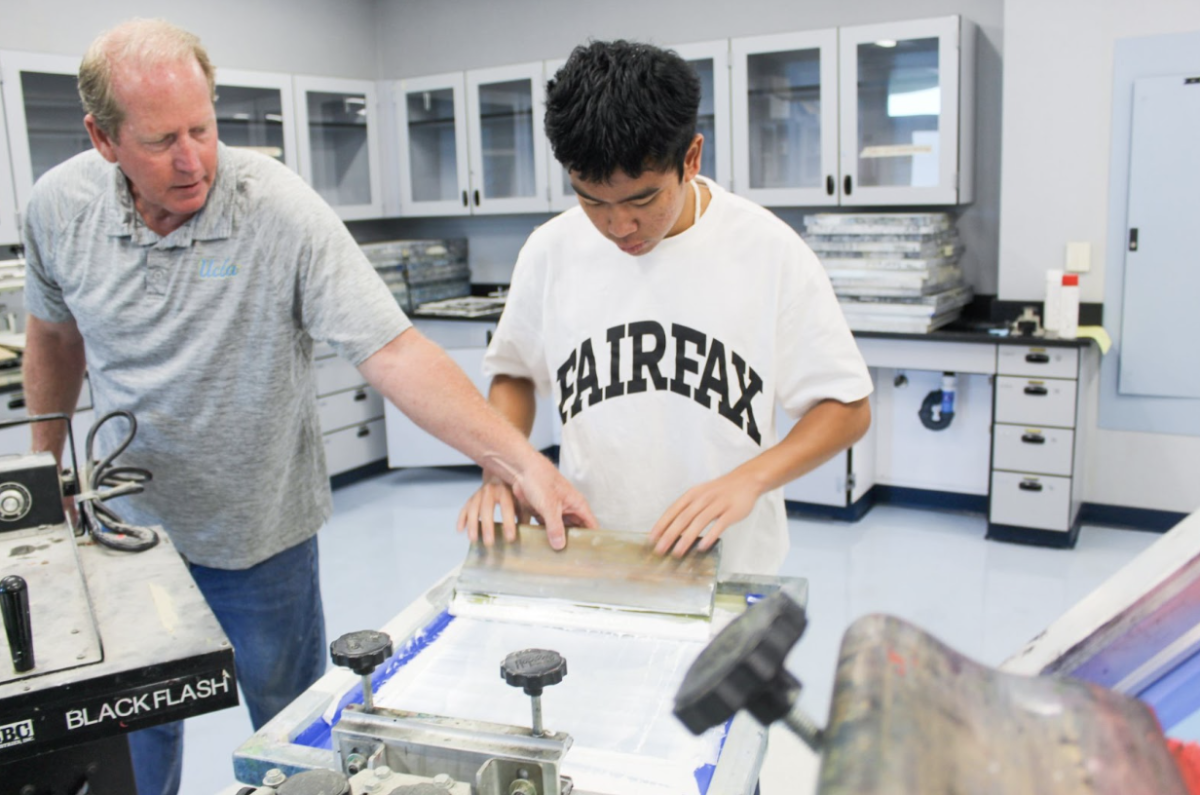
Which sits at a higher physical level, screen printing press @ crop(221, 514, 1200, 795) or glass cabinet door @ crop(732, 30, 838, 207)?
glass cabinet door @ crop(732, 30, 838, 207)

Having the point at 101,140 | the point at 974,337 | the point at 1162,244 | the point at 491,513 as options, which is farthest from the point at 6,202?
the point at 1162,244

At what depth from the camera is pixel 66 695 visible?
728 millimetres

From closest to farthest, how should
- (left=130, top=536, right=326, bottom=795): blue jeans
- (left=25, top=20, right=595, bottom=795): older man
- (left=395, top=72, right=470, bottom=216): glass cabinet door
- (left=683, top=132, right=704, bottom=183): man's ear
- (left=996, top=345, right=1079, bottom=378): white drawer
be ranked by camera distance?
(left=683, top=132, right=704, bottom=183): man's ear
(left=25, top=20, right=595, bottom=795): older man
(left=130, top=536, right=326, bottom=795): blue jeans
(left=996, top=345, right=1079, bottom=378): white drawer
(left=395, top=72, right=470, bottom=216): glass cabinet door

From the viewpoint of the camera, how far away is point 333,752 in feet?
2.69

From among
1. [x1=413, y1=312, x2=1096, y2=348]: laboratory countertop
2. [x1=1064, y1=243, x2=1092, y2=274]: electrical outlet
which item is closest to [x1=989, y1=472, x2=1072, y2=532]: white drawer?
[x1=413, y1=312, x2=1096, y2=348]: laboratory countertop

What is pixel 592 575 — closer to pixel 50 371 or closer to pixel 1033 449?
pixel 50 371

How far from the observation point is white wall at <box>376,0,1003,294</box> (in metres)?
3.75

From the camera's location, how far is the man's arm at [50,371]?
154cm

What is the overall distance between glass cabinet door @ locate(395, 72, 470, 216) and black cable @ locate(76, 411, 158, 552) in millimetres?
3537

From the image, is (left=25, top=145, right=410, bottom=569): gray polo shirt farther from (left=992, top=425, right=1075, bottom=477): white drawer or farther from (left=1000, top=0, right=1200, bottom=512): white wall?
(left=1000, top=0, right=1200, bottom=512): white wall

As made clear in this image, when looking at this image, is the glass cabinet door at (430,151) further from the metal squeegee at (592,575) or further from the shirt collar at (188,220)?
the metal squeegee at (592,575)

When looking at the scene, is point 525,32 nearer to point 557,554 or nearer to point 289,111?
point 289,111

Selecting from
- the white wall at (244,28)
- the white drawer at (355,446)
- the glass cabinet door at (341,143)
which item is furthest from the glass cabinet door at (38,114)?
the white drawer at (355,446)

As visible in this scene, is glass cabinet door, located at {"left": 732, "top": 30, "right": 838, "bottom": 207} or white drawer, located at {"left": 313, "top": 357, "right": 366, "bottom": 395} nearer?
glass cabinet door, located at {"left": 732, "top": 30, "right": 838, "bottom": 207}
